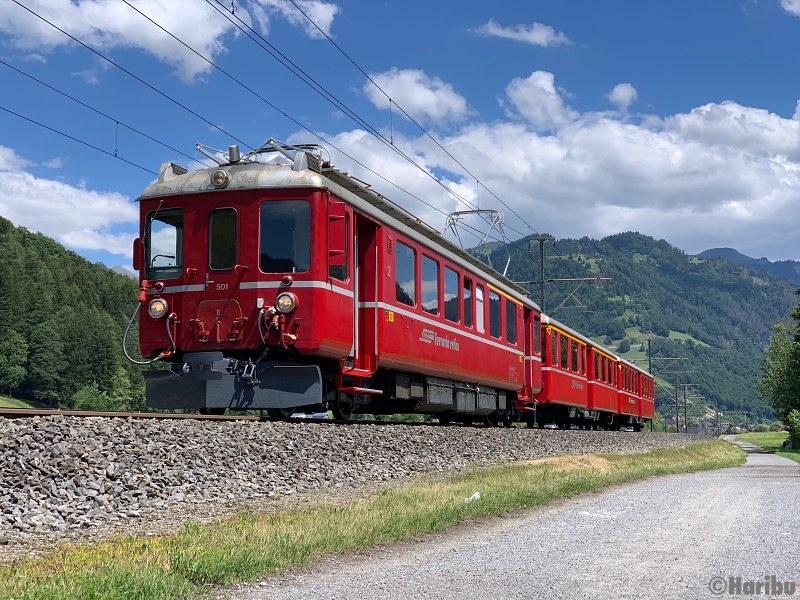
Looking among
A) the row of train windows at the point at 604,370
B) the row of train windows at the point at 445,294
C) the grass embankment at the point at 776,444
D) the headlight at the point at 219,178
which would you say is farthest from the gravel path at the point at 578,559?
the grass embankment at the point at 776,444

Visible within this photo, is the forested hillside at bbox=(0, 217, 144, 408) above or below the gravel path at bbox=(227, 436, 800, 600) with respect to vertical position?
above

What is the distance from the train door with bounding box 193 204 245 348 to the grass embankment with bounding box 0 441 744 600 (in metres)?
3.26

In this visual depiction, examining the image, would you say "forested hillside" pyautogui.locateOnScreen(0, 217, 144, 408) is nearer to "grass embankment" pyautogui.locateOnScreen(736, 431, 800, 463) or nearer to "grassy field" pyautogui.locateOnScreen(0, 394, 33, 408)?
"grassy field" pyautogui.locateOnScreen(0, 394, 33, 408)

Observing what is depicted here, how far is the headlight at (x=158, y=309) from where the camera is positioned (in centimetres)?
1209

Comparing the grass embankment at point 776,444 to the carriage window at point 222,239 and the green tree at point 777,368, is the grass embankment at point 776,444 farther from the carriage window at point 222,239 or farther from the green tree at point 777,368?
the carriage window at point 222,239

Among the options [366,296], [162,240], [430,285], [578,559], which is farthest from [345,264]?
[578,559]

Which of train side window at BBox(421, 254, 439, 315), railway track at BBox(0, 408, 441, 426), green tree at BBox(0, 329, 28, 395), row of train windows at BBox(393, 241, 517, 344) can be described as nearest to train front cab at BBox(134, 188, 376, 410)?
railway track at BBox(0, 408, 441, 426)

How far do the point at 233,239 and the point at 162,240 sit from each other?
1.13 m

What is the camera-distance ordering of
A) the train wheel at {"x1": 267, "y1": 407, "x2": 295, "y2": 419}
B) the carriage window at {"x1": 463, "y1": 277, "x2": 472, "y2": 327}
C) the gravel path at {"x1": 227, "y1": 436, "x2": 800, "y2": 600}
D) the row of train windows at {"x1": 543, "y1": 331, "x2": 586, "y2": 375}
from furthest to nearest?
1. the row of train windows at {"x1": 543, "y1": 331, "x2": 586, "y2": 375}
2. the carriage window at {"x1": 463, "y1": 277, "x2": 472, "y2": 327}
3. the train wheel at {"x1": 267, "y1": 407, "x2": 295, "y2": 419}
4. the gravel path at {"x1": 227, "y1": 436, "x2": 800, "y2": 600}

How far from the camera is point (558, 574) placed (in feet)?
18.2

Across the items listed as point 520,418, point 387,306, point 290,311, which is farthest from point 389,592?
point 520,418

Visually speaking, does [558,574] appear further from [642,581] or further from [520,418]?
[520,418]

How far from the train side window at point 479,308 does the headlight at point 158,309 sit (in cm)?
744

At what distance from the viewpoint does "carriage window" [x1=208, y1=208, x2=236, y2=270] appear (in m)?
12.1
